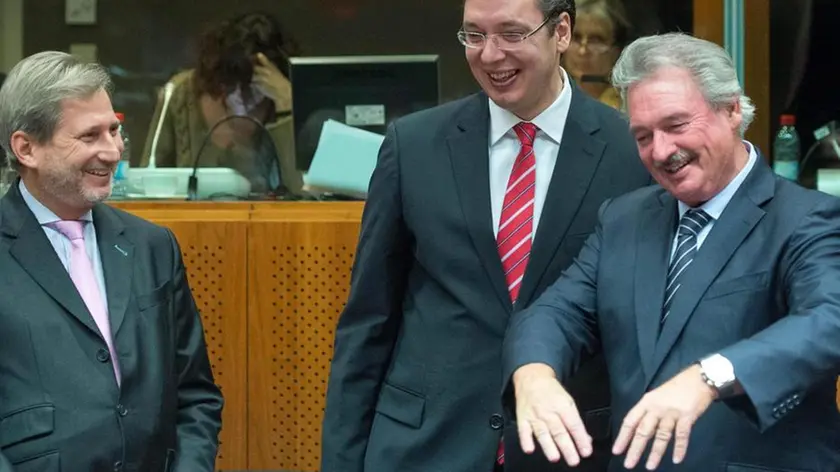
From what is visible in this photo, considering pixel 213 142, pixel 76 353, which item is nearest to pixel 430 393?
pixel 76 353

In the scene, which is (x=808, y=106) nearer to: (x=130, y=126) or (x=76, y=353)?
(x=130, y=126)

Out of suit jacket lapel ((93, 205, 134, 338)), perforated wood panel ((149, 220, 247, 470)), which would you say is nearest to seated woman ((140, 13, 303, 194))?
perforated wood panel ((149, 220, 247, 470))

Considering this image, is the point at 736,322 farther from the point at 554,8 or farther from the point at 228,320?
the point at 228,320

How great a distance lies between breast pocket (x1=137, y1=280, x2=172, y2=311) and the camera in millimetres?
2678

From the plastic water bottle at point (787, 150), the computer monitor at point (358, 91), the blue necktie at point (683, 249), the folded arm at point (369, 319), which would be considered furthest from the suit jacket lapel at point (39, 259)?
the plastic water bottle at point (787, 150)

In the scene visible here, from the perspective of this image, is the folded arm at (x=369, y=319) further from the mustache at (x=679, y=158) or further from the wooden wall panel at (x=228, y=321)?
the wooden wall panel at (x=228, y=321)

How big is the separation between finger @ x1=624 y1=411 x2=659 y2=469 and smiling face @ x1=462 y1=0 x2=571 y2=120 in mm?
814

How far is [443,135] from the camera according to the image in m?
2.62

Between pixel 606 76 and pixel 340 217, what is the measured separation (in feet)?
4.23

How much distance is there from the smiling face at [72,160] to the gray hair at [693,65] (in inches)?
42.1

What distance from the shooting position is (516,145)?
2.59m

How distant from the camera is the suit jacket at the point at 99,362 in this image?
251 centimetres

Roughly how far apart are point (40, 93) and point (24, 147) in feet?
0.39

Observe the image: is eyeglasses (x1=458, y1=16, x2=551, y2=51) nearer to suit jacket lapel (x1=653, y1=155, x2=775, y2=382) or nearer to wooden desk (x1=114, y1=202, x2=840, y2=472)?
suit jacket lapel (x1=653, y1=155, x2=775, y2=382)
